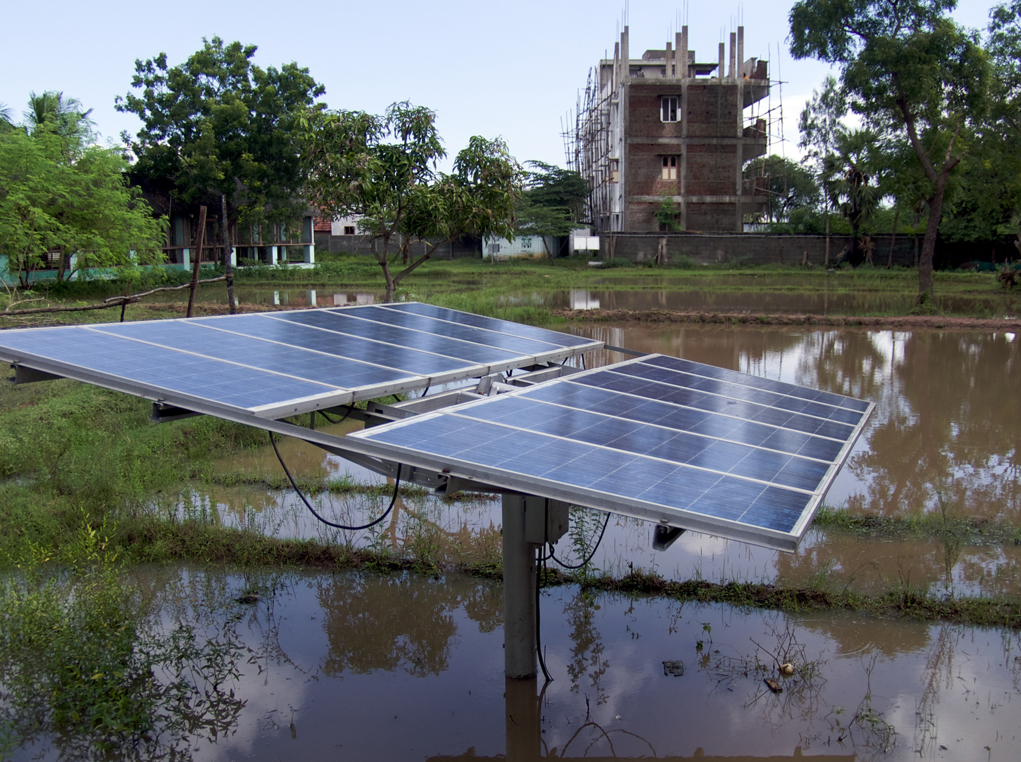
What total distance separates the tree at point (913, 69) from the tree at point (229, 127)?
25.8 meters

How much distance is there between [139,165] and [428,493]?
124 ft

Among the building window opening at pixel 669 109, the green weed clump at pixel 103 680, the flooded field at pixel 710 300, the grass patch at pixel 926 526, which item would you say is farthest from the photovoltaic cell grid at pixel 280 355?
the building window opening at pixel 669 109

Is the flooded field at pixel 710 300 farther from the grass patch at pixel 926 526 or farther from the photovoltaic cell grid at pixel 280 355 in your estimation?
the photovoltaic cell grid at pixel 280 355

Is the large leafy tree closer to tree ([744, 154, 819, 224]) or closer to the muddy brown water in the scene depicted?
tree ([744, 154, 819, 224])

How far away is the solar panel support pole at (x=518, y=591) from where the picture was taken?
5.45 m

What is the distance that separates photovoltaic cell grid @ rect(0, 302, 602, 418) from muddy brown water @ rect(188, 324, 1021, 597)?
2261 millimetres

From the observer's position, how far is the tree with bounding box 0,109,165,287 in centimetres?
2738

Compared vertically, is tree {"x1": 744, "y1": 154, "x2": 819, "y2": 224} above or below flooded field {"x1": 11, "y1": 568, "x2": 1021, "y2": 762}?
above

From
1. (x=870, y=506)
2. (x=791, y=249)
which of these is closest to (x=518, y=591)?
(x=870, y=506)

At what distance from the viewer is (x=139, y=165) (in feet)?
132

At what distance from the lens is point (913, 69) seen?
86.7 feet

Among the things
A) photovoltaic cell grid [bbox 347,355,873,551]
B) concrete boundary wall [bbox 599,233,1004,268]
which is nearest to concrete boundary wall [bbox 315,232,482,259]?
concrete boundary wall [bbox 599,233,1004,268]

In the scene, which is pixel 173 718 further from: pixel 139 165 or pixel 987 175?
pixel 139 165

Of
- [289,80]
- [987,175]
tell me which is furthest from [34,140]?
[987,175]
